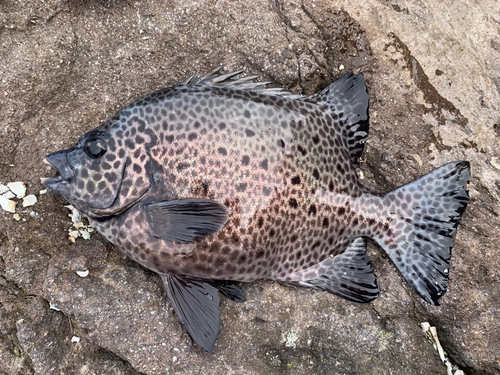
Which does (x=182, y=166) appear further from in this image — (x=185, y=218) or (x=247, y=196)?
(x=247, y=196)

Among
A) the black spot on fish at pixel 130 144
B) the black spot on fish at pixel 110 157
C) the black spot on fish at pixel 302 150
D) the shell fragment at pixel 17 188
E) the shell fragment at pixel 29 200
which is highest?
the black spot on fish at pixel 302 150

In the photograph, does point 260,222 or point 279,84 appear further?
point 279,84

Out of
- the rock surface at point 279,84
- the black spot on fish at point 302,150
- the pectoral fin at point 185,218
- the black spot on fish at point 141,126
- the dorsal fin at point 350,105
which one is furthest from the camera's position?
the dorsal fin at point 350,105

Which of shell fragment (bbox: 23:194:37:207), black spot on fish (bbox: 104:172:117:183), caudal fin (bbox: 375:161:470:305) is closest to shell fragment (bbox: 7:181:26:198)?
shell fragment (bbox: 23:194:37:207)

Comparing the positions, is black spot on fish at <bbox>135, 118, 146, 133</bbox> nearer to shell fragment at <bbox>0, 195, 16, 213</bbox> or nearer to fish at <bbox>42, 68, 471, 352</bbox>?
fish at <bbox>42, 68, 471, 352</bbox>

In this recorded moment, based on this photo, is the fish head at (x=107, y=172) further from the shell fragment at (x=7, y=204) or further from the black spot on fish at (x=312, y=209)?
the black spot on fish at (x=312, y=209)

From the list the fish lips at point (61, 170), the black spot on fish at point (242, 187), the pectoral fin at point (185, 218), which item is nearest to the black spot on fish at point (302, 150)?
the black spot on fish at point (242, 187)

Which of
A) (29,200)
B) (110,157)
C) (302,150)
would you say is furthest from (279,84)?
(29,200)
